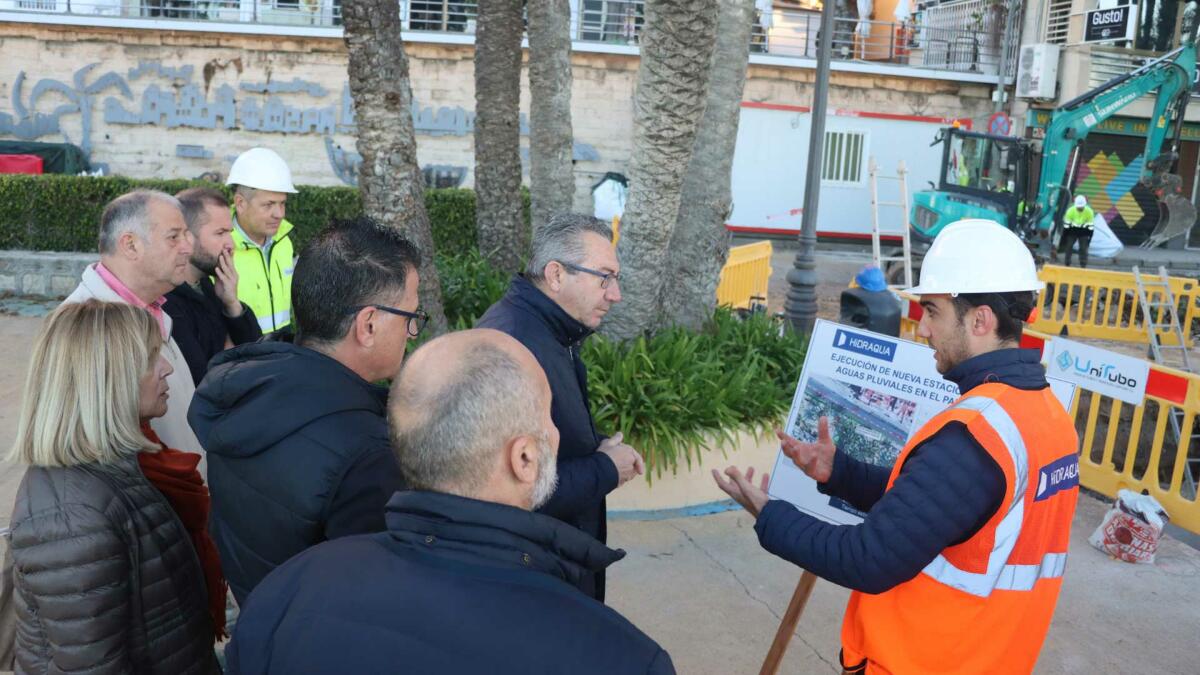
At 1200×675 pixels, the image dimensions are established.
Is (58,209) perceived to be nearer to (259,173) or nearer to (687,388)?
(259,173)

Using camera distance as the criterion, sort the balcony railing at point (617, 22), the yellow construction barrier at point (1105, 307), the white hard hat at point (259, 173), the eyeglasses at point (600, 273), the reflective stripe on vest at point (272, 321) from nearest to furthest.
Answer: the eyeglasses at point (600, 273) → the white hard hat at point (259, 173) → the reflective stripe on vest at point (272, 321) → the yellow construction barrier at point (1105, 307) → the balcony railing at point (617, 22)

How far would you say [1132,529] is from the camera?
5719 mm

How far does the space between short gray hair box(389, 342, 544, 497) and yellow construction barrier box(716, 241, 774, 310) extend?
951cm

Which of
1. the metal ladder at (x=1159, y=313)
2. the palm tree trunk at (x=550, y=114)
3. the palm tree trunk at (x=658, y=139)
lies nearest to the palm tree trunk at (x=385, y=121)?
the palm tree trunk at (x=658, y=139)

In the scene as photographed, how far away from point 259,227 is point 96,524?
9.74 feet

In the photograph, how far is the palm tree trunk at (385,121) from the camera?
6464 mm

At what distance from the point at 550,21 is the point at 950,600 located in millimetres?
7733

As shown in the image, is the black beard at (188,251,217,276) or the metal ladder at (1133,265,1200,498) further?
the metal ladder at (1133,265,1200,498)

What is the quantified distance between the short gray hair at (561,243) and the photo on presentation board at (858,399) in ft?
3.39

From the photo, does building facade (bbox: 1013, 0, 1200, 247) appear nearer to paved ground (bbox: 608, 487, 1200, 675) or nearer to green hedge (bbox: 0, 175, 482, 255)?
green hedge (bbox: 0, 175, 482, 255)

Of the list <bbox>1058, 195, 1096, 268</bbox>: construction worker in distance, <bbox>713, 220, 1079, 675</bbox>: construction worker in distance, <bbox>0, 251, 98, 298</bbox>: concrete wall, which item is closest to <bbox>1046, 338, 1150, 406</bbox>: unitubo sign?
<bbox>713, 220, 1079, 675</bbox>: construction worker in distance

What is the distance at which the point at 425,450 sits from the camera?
5.42 ft

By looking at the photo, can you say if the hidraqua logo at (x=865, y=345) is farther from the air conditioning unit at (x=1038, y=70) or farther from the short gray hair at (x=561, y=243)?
the air conditioning unit at (x=1038, y=70)

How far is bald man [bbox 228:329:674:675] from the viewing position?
57.4 inches
